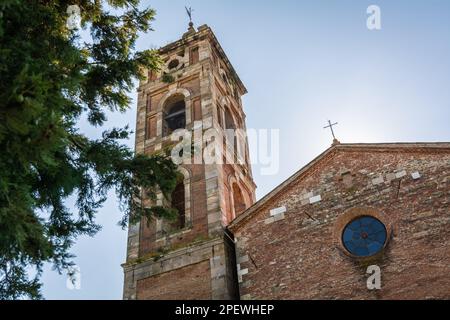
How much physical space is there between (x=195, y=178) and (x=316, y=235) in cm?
479

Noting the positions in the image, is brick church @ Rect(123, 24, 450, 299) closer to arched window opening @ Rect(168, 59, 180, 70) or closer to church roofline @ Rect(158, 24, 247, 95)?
arched window opening @ Rect(168, 59, 180, 70)

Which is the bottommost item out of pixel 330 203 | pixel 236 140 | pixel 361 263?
pixel 361 263

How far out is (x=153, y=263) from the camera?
42.6 feet

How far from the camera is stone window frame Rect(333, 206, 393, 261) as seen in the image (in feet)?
35.1

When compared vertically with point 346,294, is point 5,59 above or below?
above

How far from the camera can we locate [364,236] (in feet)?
36.4

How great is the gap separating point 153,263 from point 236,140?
7375mm

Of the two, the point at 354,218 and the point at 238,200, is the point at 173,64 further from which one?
the point at 354,218

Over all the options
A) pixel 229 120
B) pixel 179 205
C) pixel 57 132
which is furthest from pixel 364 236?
pixel 229 120

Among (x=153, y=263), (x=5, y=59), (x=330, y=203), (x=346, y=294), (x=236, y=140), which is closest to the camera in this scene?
(x=5, y=59)

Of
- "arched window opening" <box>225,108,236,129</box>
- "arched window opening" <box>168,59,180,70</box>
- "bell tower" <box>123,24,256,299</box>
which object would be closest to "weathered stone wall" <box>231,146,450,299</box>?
"bell tower" <box>123,24,256,299</box>

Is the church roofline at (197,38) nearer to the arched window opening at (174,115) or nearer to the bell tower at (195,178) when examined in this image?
the bell tower at (195,178)
